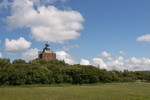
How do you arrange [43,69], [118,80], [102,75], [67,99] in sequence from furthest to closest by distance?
[118,80] → [102,75] → [43,69] → [67,99]

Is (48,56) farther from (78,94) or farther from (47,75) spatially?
(78,94)

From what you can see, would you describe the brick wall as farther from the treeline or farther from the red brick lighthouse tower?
the treeline

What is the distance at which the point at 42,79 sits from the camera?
76688 mm

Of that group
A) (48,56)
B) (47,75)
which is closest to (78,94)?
(47,75)

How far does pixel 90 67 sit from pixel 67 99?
68549 mm

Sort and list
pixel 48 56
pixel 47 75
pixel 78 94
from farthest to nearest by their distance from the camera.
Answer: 1. pixel 48 56
2. pixel 47 75
3. pixel 78 94

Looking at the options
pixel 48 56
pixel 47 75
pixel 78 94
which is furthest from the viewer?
pixel 48 56

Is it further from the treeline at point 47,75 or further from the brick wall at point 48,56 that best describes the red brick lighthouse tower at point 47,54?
the treeline at point 47,75

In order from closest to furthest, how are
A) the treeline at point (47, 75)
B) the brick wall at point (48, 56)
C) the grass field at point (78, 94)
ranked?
the grass field at point (78, 94), the treeline at point (47, 75), the brick wall at point (48, 56)

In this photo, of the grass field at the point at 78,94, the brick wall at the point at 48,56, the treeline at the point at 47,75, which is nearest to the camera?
the grass field at the point at 78,94

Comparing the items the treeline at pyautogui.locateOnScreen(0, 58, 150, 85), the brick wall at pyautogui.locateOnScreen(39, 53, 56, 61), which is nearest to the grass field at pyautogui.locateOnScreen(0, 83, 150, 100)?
the treeline at pyautogui.locateOnScreen(0, 58, 150, 85)

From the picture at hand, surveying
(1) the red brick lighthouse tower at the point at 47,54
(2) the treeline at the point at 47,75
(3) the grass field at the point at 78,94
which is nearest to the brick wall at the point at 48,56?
(1) the red brick lighthouse tower at the point at 47,54

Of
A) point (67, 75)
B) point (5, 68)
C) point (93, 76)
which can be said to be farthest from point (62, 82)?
point (5, 68)

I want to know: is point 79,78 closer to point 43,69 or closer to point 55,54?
point 43,69
